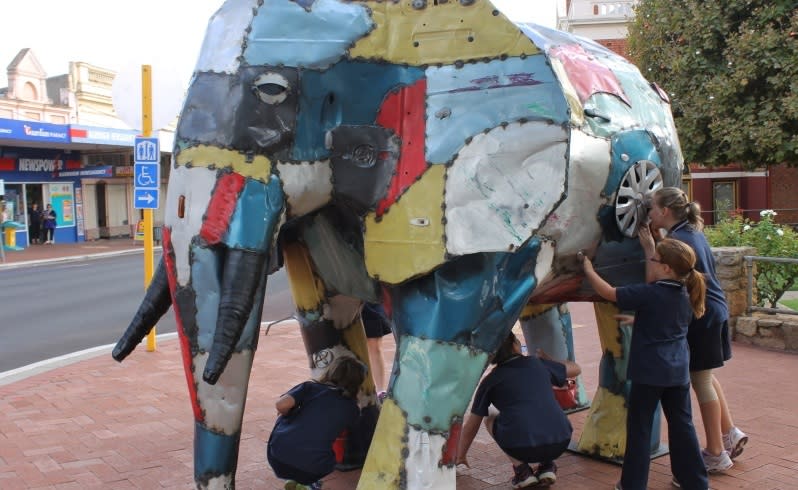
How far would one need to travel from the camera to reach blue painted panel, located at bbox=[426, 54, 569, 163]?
279cm

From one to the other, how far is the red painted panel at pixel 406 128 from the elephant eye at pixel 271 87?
0.38 meters

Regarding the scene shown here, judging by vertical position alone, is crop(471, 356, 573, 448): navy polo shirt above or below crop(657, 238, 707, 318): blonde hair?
below

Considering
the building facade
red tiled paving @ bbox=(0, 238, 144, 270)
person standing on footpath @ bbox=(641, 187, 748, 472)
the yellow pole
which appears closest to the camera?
person standing on footpath @ bbox=(641, 187, 748, 472)

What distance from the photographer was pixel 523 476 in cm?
387

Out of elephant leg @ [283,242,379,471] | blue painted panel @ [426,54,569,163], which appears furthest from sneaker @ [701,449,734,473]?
A: blue painted panel @ [426,54,569,163]

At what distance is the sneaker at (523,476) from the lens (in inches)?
152

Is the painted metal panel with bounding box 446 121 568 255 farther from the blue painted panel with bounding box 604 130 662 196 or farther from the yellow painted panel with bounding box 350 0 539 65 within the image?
the blue painted panel with bounding box 604 130 662 196

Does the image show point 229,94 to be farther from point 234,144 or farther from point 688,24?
point 688,24

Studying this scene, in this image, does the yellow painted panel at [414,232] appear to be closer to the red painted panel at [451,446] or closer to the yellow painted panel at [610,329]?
the red painted panel at [451,446]

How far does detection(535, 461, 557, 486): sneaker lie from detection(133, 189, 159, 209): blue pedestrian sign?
4.85m

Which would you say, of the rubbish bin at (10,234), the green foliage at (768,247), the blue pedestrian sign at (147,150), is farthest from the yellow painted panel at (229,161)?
the rubbish bin at (10,234)

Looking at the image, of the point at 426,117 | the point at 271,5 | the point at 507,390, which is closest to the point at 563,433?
the point at 507,390

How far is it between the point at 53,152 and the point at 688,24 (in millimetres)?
19939

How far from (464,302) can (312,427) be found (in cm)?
107
